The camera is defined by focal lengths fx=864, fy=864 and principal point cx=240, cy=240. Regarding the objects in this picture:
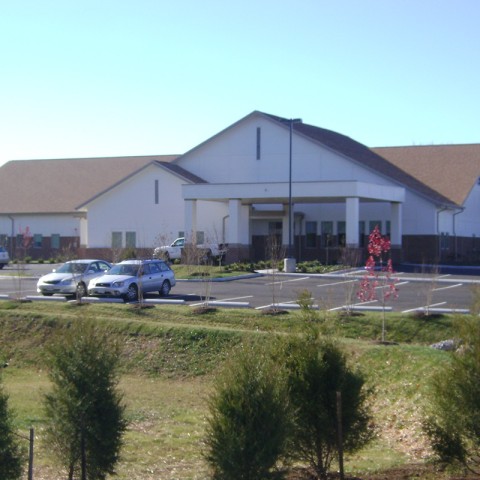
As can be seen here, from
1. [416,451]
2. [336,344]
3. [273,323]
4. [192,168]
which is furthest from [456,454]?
[192,168]

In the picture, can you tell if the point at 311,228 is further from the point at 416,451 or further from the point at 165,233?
the point at 416,451

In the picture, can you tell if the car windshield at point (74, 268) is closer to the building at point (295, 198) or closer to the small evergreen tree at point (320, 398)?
the building at point (295, 198)

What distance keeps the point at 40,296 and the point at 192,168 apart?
26486 mm

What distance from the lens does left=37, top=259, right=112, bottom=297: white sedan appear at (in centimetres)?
3000

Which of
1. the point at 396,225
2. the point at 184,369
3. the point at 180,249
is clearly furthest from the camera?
the point at 396,225

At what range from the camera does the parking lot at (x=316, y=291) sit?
25.8 metres

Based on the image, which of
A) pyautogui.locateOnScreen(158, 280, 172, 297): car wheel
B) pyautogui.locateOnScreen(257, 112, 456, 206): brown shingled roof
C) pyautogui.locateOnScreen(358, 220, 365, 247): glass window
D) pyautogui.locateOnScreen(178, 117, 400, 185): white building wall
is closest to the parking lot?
pyautogui.locateOnScreen(158, 280, 172, 297): car wheel

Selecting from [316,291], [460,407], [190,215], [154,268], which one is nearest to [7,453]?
[460,407]

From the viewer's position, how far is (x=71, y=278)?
30188mm

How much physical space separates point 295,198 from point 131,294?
807 inches

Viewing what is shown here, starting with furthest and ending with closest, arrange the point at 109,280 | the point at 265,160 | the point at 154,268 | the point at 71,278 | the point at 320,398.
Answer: the point at 265,160 → the point at 154,268 → the point at 71,278 → the point at 109,280 → the point at 320,398

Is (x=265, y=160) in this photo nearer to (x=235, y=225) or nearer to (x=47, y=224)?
(x=235, y=225)

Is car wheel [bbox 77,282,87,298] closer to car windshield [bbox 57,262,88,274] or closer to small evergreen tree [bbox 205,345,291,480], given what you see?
car windshield [bbox 57,262,88,274]

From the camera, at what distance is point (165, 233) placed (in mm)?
52906
